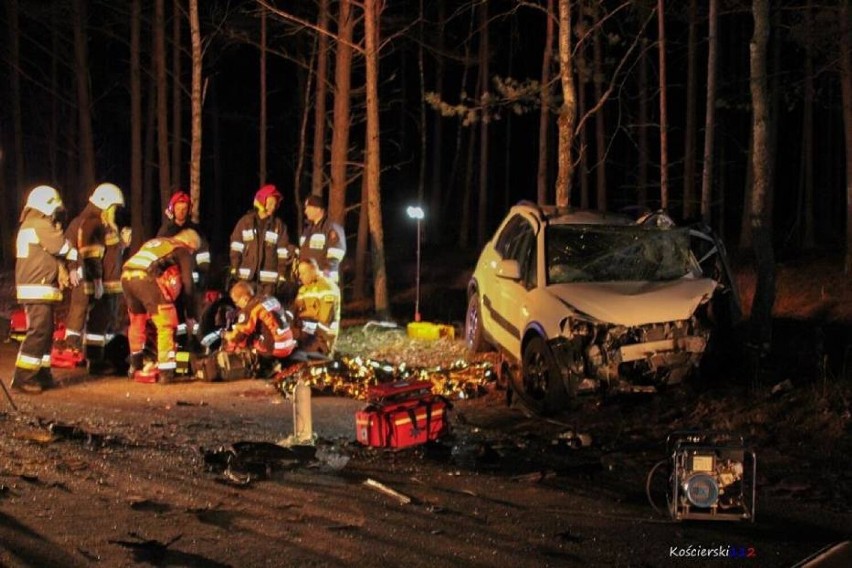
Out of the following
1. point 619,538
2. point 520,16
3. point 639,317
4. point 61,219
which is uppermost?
point 520,16

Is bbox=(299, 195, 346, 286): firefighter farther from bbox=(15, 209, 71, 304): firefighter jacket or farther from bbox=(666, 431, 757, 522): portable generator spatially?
bbox=(666, 431, 757, 522): portable generator

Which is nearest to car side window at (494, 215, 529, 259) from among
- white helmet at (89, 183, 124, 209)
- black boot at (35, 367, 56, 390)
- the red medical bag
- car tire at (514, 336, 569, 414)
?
car tire at (514, 336, 569, 414)

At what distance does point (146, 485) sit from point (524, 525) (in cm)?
263

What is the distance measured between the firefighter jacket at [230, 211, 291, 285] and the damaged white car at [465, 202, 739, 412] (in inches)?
142

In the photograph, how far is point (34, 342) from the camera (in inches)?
417

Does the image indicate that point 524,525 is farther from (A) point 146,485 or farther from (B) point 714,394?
(B) point 714,394

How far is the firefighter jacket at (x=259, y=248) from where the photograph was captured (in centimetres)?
1385

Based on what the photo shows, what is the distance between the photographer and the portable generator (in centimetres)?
604

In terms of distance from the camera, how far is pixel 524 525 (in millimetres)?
6191

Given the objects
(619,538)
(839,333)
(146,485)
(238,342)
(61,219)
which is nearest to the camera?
(619,538)

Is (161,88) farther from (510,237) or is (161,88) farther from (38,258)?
(510,237)

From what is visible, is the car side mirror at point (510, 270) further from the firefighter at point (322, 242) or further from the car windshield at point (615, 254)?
the firefighter at point (322, 242)

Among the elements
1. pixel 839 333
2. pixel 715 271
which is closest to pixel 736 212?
pixel 839 333

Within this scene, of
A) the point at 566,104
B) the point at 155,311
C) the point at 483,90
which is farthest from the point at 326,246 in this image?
the point at 483,90
